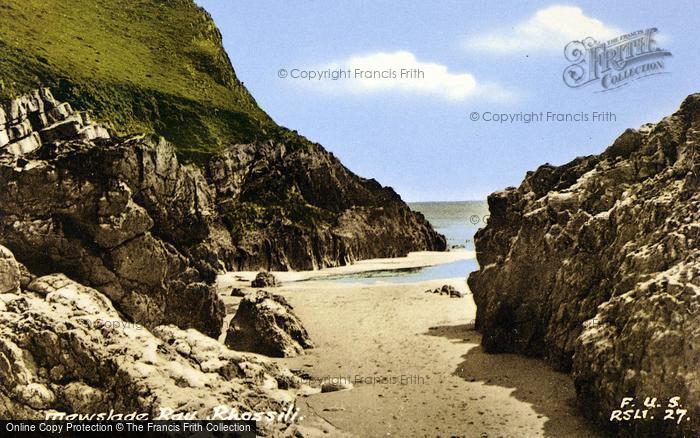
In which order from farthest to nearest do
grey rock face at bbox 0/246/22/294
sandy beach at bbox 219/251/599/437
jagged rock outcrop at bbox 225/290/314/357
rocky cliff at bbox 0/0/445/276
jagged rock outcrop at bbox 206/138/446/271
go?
rocky cliff at bbox 0/0/445/276, jagged rock outcrop at bbox 206/138/446/271, jagged rock outcrop at bbox 225/290/314/357, grey rock face at bbox 0/246/22/294, sandy beach at bbox 219/251/599/437

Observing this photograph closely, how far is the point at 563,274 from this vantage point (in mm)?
22531

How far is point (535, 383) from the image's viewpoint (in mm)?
20234

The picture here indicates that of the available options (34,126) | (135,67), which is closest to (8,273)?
(34,126)

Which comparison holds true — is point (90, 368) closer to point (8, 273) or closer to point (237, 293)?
point (8, 273)

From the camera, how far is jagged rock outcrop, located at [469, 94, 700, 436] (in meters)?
14.6

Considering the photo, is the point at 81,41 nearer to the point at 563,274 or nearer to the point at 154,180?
the point at 154,180

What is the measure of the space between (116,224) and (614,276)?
16.5m

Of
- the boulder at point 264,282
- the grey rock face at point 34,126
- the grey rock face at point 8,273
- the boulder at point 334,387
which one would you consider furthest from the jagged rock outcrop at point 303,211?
the grey rock face at point 8,273

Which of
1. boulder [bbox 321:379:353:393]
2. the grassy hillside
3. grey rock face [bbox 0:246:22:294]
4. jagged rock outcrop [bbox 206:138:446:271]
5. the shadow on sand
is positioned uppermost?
the grassy hillside

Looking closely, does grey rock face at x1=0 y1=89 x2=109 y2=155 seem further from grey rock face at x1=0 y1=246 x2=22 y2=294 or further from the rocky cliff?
the rocky cliff

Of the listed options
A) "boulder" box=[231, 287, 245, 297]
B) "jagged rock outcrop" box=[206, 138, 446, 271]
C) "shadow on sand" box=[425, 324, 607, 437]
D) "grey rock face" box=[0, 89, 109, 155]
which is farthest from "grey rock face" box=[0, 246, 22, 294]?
"jagged rock outcrop" box=[206, 138, 446, 271]

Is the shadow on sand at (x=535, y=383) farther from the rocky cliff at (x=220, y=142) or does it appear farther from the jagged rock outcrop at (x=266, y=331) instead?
the rocky cliff at (x=220, y=142)

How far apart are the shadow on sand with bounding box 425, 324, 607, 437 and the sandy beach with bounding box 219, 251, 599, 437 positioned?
0.03 metres

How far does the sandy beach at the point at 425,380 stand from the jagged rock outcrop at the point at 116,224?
534 centimetres
